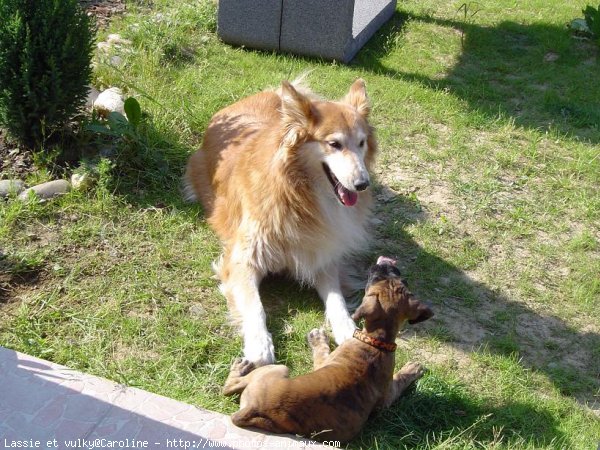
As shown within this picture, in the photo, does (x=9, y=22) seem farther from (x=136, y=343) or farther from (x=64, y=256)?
(x=136, y=343)

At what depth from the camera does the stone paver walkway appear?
2.84m

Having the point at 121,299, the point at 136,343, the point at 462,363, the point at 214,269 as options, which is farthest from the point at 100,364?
the point at 462,363

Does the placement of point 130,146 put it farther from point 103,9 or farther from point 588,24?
point 588,24

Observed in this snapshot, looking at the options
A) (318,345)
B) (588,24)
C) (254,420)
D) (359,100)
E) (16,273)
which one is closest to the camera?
(254,420)

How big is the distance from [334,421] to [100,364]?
1.25m

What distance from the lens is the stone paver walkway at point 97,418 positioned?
2.84 meters

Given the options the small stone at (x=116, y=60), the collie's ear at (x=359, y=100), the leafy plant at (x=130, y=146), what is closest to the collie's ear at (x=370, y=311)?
the collie's ear at (x=359, y=100)

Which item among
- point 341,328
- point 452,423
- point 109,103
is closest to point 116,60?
point 109,103

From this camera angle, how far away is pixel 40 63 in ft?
15.0

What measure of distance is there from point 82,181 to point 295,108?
5.76ft

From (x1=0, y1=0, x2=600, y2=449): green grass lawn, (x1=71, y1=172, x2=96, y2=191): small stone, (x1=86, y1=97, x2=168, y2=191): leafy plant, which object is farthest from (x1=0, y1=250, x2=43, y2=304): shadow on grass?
(x1=86, y1=97, x2=168, y2=191): leafy plant

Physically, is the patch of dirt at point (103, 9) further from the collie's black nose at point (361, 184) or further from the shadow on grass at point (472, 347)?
the collie's black nose at point (361, 184)

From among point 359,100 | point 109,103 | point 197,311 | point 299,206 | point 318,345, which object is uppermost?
point 359,100

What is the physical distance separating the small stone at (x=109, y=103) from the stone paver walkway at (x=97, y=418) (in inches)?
101
